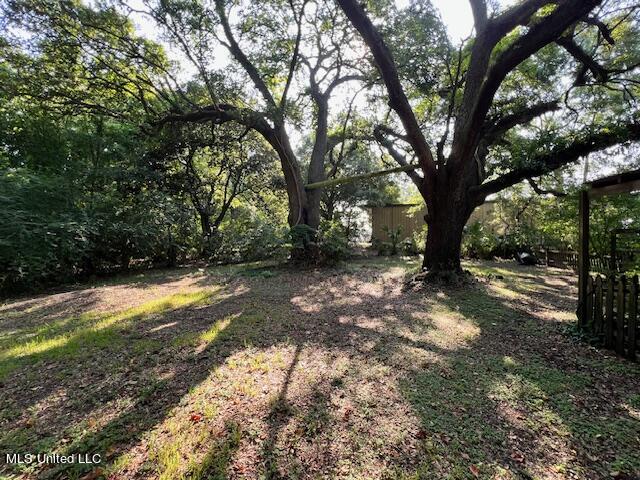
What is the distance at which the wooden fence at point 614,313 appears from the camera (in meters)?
2.95

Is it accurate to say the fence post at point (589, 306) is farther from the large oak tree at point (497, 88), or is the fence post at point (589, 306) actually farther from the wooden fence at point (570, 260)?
the wooden fence at point (570, 260)

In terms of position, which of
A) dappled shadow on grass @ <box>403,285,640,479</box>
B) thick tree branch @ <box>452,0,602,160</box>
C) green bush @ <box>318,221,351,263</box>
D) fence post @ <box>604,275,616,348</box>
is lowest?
dappled shadow on grass @ <box>403,285,640,479</box>

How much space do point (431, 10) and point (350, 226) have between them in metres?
9.69

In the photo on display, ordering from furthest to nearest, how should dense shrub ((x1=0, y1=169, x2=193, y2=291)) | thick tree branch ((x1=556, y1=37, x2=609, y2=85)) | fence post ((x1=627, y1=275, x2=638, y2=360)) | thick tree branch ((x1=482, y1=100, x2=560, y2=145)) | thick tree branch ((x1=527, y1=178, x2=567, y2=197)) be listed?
thick tree branch ((x1=527, y1=178, x2=567, y2=197)) → thick tree branch ((x1=482, y1=100, x2=560, y2=145)) → dense shrub ((x1=0, y1=169, x2=193, y2=291)) → thick tree branch ((x1=556, y1=37, x2=609, y2=85)) → fence post ((x1=627, y1=275, x2=638, y2=360))

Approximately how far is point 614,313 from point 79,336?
614cm

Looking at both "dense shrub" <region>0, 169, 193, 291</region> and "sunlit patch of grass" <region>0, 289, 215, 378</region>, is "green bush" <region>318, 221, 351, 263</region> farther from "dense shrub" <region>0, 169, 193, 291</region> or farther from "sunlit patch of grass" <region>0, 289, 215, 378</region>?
"dense shrub" <region>0, 169, 193, 291</region>

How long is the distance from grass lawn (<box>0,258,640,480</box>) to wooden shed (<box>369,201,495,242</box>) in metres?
9.70

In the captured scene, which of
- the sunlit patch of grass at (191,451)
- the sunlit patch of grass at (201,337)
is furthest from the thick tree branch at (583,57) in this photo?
the sunlit patch of grass at (191,451)

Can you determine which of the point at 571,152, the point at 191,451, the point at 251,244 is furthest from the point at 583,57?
the point at 251,244

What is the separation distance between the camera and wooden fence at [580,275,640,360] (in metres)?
2.95

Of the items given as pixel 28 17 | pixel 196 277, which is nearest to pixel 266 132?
pixel 196 277

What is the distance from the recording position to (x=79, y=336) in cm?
370

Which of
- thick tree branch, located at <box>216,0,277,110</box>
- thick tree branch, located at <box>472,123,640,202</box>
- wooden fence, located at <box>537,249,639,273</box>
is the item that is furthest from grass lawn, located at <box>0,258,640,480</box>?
thick tree branch, located at <box>216,0,277,110</box>

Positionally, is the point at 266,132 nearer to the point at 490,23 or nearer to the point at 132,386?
the point at 490,23
